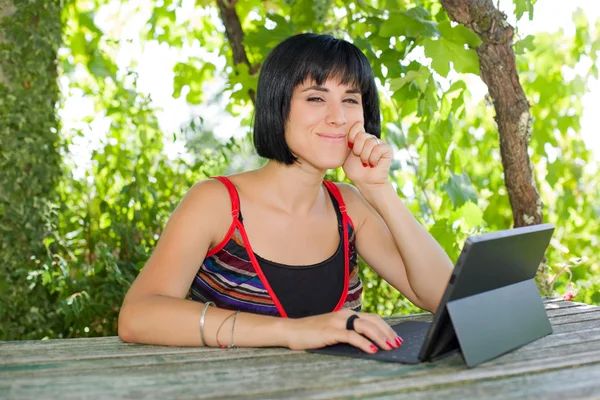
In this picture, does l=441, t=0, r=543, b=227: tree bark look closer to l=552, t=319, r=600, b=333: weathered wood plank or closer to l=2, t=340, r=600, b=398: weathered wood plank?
l=552, t=319, r=600, b=333: weathered wood plank

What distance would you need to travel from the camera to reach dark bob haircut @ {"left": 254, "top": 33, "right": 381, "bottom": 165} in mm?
1904

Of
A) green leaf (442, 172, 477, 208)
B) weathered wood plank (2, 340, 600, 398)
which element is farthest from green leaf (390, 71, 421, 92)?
weathered wood plank (2, 340, 600, 398)

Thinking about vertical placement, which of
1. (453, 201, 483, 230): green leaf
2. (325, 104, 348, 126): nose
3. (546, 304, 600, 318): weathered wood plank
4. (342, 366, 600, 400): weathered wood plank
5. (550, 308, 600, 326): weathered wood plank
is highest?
(325, 104, 348, 126): nose

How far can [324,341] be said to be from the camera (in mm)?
1392

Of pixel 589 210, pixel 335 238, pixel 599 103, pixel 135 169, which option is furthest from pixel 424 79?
pixel 589 210

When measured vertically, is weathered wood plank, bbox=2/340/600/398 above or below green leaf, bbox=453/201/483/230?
above

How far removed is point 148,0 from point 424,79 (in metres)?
2.26

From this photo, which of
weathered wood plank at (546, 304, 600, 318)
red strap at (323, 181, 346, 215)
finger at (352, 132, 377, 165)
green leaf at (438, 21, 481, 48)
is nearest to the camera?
weathered wood plank at (546, 304, 600, 318)

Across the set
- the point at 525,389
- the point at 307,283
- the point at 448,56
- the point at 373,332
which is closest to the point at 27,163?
the point at 307,283

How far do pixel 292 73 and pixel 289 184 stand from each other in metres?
0.30

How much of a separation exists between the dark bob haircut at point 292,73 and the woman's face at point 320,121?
0.02 metres

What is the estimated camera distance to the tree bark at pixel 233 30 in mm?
3410

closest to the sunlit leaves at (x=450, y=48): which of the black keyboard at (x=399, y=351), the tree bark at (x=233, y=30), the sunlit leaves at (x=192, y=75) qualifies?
the tree bark at (x=233, y=30)

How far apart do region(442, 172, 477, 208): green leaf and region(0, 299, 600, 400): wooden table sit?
1.45m
